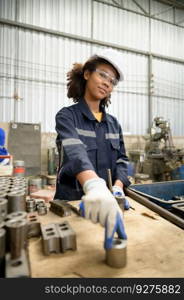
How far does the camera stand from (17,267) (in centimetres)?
42

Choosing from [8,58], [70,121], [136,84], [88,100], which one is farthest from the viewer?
[136,84]

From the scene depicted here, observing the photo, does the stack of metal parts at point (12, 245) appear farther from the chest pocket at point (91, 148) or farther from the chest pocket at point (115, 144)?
the chest pocket at point (115, 144)

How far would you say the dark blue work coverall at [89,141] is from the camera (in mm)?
1010

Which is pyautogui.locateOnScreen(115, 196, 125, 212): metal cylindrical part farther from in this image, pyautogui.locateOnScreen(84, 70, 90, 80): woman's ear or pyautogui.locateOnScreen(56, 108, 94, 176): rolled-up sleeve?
pyautogui.locateOnScreen(84, 70, 90, 80): woman's ear

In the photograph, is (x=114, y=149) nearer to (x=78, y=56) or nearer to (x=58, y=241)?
(x=58, y=241)

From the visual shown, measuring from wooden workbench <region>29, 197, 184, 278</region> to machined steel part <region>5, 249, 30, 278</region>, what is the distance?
36 mm

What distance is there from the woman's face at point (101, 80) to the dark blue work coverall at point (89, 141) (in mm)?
107

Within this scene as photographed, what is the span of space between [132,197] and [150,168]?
7.26 ft

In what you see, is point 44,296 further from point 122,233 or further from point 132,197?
point 132,197

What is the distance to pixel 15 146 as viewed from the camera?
2967 millimetres

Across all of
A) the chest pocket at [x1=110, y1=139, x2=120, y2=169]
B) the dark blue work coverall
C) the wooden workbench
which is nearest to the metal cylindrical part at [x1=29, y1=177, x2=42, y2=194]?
the dark blue work coverall

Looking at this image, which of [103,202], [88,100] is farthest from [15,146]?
[103,202]

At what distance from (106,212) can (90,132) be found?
0.67m

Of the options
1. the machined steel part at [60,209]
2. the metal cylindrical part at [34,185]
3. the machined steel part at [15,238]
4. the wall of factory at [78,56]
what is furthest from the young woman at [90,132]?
the wall of factory at [78,56]
